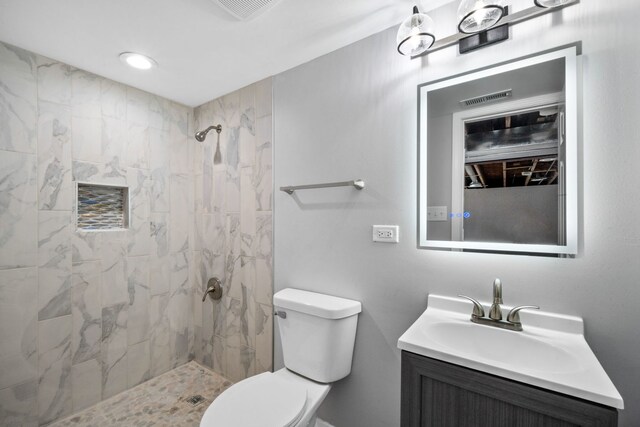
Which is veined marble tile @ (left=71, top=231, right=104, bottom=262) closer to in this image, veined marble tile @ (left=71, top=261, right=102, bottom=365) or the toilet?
veined marble tile @ (left=71, top=261, right=102, bottom=365)

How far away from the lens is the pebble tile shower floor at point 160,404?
1.79 m

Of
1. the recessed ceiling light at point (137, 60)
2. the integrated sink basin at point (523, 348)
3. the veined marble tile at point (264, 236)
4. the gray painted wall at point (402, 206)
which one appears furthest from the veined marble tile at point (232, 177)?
the integrated sink basin at point (523, 348)

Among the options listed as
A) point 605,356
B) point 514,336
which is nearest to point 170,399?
point 514,336

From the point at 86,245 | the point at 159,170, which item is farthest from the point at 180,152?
the point at 86,245

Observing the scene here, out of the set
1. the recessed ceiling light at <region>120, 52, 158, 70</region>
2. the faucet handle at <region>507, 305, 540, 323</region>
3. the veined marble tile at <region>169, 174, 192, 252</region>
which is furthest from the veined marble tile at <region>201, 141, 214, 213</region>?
the faucet handle at <region>507, 305, 540, 323</region>

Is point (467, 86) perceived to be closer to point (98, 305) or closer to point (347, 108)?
point (347, 108)

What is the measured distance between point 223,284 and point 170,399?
821 millimetres

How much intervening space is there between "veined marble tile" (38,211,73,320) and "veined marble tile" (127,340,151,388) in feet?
1.78

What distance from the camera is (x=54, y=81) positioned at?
1.77 metres

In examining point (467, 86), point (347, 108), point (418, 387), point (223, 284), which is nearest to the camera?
point (418, 387)

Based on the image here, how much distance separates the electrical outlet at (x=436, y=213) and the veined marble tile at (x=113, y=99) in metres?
2.15

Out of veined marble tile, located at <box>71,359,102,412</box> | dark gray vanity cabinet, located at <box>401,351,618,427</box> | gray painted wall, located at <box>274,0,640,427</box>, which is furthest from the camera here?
veined marble tile, located at <box>71,359,102,412</box>

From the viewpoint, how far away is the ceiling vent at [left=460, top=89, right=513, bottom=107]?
3.97 ft

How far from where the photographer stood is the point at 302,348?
60.1 inches
